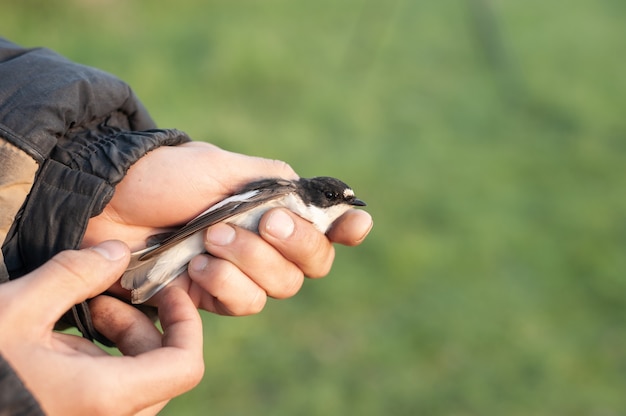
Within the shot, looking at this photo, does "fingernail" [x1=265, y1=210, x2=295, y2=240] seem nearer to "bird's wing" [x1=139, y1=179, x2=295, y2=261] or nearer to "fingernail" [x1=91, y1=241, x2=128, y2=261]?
"bird's wing" [x1=139, y1=179, x2=295, y2=261]

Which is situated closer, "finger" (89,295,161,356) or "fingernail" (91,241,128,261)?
"fingernail" (91,241,128,261)

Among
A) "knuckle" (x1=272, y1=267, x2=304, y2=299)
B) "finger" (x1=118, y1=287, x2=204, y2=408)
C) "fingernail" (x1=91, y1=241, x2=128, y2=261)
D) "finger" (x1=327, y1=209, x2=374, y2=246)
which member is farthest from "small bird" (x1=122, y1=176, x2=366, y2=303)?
"fingernail" (x1=91, y1=241, x2=128, y2=261)

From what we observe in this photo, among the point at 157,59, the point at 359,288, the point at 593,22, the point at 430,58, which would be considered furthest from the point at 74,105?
the point at 593,22

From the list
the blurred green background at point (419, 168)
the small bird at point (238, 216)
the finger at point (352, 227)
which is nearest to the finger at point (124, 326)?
the small bird at point (238, 216)

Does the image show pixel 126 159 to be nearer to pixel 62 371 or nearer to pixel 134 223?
pixel 134 223

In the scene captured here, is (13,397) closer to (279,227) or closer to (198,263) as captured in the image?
(198,263)

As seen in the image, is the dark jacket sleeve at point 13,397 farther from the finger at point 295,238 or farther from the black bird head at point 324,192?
the black bird head at point 324,192
